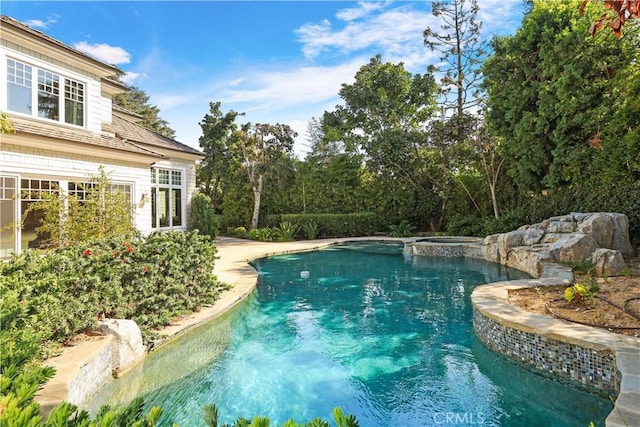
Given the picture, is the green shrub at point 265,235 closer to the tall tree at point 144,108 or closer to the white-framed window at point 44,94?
the white-framed window at point 44,94

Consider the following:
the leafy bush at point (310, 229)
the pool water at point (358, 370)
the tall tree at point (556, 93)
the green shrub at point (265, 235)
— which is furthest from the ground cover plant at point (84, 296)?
the tall tree at point (556, 93)

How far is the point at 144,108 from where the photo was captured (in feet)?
126

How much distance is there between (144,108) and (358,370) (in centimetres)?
4042

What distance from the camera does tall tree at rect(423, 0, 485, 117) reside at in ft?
72.0

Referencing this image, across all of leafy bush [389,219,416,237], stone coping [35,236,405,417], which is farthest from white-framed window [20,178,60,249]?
leafy bush [389,219,416,237]

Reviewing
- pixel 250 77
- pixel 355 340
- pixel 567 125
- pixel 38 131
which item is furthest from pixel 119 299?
pixel 567 125

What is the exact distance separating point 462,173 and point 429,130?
3.07m

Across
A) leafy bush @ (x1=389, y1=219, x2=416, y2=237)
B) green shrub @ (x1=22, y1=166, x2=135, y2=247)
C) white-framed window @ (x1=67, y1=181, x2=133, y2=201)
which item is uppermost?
white-framed window @ (x1=67, y1=181, x2=133, y2=201)

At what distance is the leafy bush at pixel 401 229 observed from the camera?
19.8 metres

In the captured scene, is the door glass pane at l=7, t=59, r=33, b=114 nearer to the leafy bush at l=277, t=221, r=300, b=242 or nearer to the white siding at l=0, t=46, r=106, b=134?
the white siding at l=0, t=46, r=106, b=134

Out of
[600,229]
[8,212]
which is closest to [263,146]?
[8,212]

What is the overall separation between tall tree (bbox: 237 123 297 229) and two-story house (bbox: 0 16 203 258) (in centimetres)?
786

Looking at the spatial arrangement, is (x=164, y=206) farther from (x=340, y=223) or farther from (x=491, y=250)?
(x=491, y=250)

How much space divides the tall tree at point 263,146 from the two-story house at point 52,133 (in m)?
7.86
